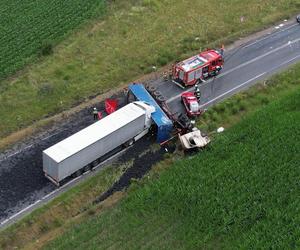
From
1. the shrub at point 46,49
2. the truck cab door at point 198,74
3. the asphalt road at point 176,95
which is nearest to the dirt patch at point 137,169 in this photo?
the asphalt road at point 176,95

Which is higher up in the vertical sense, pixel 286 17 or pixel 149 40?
pixel 149 40

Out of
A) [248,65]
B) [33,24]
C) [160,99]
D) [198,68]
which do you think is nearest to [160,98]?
[160,99]

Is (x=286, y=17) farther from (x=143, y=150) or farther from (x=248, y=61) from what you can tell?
(x=143, y=150)

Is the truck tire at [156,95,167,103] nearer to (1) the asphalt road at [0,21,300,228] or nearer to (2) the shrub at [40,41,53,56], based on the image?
(1) the asphalt road at [0,21,300,228]

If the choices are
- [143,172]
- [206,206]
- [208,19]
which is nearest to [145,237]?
[206,206]

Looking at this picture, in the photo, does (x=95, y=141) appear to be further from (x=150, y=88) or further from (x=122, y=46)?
(x=122, y=46)

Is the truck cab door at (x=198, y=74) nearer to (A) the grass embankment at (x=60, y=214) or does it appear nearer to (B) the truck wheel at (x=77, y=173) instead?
(A) the grass embankment at (x=60, y=214)
